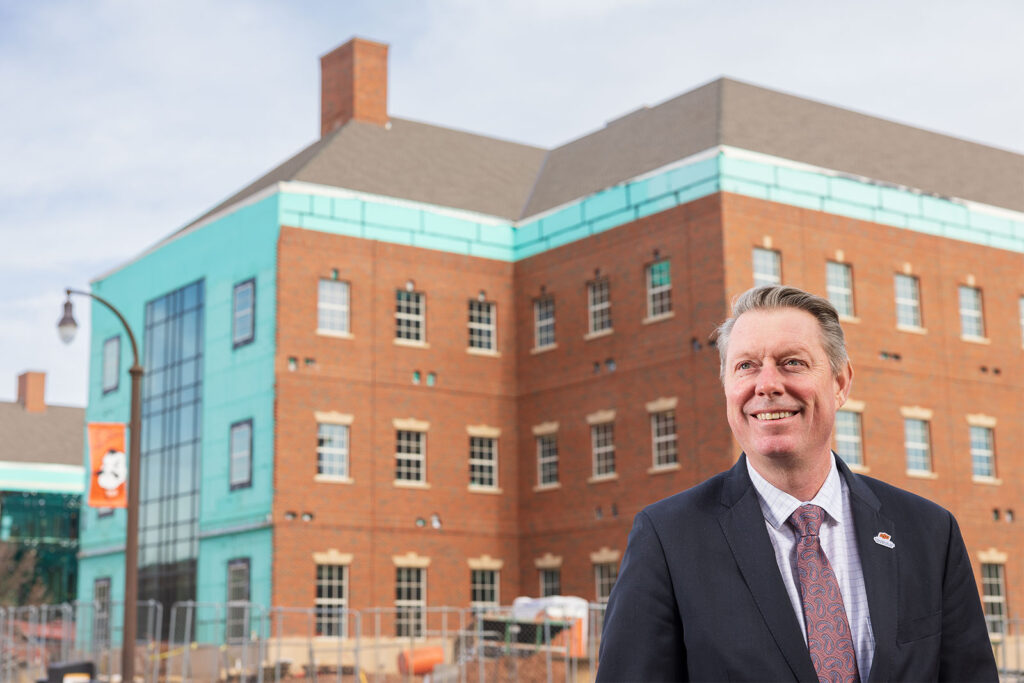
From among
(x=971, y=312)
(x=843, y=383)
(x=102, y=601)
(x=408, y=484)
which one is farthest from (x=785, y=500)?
(x=102, y=601)

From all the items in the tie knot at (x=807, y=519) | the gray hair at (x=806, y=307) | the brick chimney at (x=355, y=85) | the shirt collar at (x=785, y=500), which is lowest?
the tie knot at (x=807, y=519)

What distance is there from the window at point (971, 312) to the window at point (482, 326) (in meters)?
13.6

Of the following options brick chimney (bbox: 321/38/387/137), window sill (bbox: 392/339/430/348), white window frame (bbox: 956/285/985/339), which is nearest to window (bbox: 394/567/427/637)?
window sill (bbox: 392/339/430/348)

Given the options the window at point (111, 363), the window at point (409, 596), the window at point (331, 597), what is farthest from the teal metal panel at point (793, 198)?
the window at point (111, 363)

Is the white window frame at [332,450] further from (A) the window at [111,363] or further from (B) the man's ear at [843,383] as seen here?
(B) the man's ear at [843,383]

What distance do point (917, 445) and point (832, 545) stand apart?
37066mm

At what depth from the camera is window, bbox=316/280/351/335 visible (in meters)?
39.5

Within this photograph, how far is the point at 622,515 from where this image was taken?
37938 millimetres

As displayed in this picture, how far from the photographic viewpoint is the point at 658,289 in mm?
38062

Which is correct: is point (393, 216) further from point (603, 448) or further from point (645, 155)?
point (603, 448)

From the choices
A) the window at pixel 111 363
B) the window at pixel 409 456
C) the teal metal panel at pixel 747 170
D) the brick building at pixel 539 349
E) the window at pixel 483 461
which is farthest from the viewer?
the window at pixel 111 363

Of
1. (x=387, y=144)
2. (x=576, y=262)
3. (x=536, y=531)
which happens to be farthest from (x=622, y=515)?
(x=387, y=144)

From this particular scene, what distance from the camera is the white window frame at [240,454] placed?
39.0 metres

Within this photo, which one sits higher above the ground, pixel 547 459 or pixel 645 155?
pixel 645 155
